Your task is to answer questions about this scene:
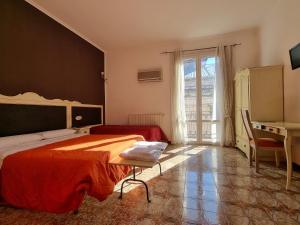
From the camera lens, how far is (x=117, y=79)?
18.3ft

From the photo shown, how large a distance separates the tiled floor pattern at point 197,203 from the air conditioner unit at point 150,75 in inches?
117

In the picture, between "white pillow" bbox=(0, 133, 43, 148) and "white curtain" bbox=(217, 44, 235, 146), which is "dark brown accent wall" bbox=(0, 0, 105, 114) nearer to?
"white pillow" bbox=(0, 133, 43, 148)

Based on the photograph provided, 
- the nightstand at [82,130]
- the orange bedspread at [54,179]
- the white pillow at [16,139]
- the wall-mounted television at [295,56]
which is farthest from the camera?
the nightstand at [82,130]

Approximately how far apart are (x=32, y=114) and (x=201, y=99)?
380 cm

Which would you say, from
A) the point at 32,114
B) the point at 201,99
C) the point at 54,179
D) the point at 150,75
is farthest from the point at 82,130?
the point at 201,99

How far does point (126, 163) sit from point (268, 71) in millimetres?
3006

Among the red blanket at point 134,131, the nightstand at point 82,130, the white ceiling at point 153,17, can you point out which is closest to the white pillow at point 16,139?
the nightstand at point 82,130

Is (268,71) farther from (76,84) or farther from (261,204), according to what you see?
(76,84)

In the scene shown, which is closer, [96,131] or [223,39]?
[96,131]

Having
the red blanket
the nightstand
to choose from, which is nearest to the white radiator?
the red blanket

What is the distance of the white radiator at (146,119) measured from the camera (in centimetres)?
511

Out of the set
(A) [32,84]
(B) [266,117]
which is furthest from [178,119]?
(A) [32,84]

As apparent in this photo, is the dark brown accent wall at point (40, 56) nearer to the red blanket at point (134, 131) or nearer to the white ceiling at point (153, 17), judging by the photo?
the white ceiling at point (153, 17)

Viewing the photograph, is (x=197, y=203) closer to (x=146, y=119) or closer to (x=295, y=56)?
(x=295, y=56)
